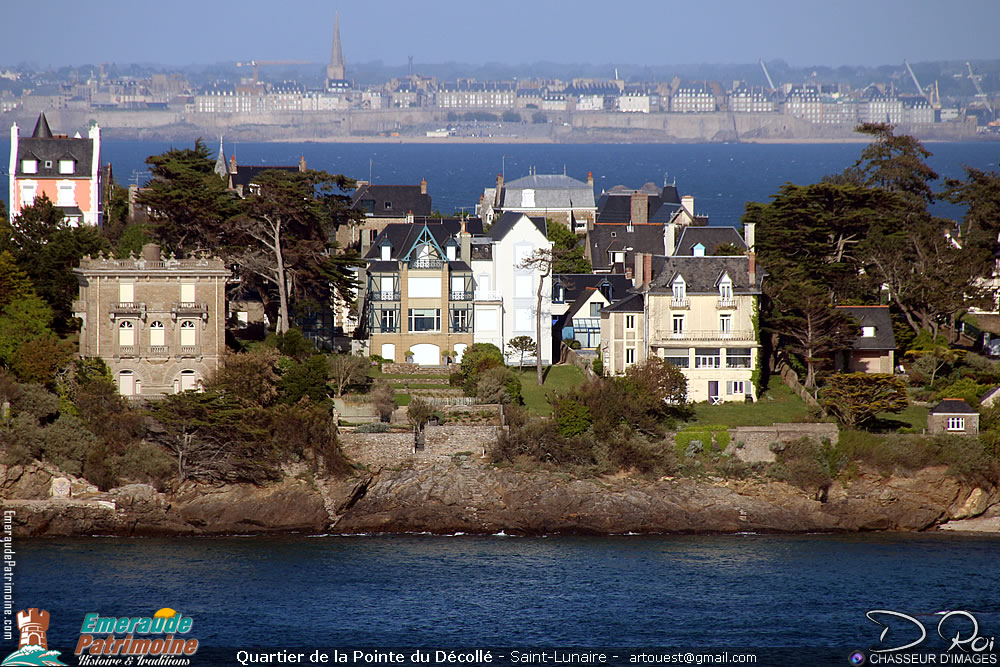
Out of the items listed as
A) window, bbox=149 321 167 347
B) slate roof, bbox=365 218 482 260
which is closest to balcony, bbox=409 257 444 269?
slate roof, bbox=365 218 482 260

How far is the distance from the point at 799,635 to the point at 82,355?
86.8 ft

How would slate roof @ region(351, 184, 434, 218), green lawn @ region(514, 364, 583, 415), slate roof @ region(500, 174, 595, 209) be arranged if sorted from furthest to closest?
1. slate roof @ region(500, 174, 595, 209)
2. slate roof @ region(351, 184, 434, 218)
3. green lawn @ region(514, 364, 583, 415)

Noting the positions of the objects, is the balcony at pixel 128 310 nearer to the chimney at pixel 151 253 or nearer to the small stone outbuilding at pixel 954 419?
the chimney at pixel 151 253

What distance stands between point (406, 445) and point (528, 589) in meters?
9.41

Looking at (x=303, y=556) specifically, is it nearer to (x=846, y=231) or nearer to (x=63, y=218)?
(x=63, y=218)

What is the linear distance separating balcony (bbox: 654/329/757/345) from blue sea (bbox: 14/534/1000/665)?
30.8ft

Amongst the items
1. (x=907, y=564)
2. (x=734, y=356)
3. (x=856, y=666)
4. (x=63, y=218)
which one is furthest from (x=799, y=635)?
(x=63, y=218)

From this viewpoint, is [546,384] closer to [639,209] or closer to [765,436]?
[765,436]

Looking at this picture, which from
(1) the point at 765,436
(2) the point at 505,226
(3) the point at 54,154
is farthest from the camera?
(3) the point at 54,154

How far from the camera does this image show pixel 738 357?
5300cm

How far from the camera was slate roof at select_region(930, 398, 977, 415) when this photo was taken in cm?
4897

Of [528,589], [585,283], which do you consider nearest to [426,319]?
[585,283]

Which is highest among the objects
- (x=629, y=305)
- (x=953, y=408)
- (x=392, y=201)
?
(x=392, y=201)

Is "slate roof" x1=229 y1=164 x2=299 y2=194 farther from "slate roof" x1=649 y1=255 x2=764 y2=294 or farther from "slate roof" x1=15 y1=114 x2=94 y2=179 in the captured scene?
"slate roof" x1=649 y1=255 x2=764 y2=294
